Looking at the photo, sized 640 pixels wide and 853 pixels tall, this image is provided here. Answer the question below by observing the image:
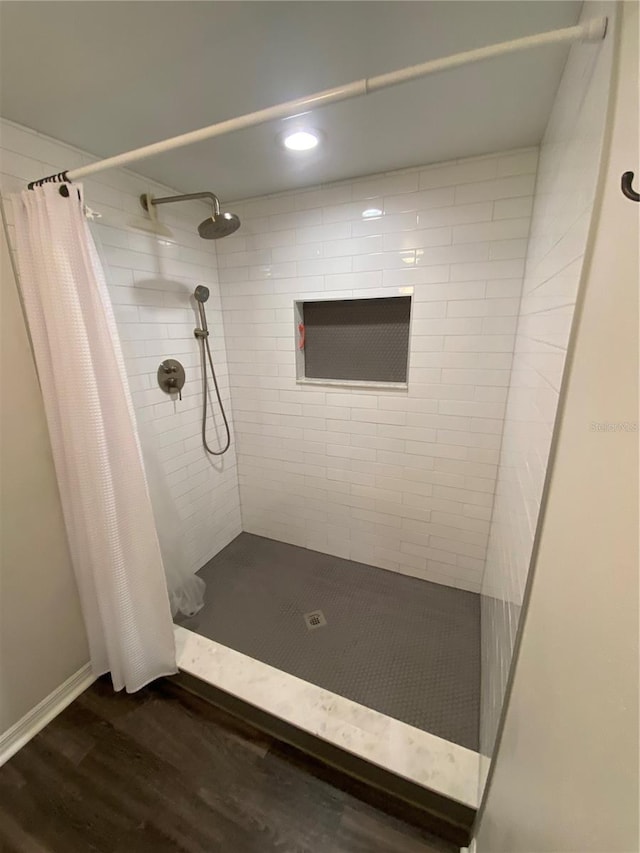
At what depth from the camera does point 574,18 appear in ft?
2.59

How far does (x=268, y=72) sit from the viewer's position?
3.06ft

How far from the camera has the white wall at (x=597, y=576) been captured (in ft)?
1.24

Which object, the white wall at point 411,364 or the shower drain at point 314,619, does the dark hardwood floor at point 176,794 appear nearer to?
the shower drain at point 314,619

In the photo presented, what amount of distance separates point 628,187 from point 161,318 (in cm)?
183

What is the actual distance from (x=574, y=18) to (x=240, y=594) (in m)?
2.56

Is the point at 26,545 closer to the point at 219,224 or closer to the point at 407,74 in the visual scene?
the point at 219,224

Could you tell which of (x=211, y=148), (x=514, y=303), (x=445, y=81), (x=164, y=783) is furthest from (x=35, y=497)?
(x=514, y=303)

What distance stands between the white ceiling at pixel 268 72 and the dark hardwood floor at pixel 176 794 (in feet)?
Result: 7.40

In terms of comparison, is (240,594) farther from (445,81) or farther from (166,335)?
(445,81)

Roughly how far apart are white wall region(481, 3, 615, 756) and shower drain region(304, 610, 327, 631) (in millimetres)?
805

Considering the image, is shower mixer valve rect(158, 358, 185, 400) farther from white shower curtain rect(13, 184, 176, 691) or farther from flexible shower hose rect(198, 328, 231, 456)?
white shower curtain rect(13, 184, 176, 691)

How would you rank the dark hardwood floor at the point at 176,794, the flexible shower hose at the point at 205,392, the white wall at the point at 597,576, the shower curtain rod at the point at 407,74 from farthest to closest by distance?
the flexible shower hose at the point at 205,392 < the dark hardwood floor at the point at 176,794 < the shower curtain rod at the point at 407,74 < the white wall at the point at 597,576

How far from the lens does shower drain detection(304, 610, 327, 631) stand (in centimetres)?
174

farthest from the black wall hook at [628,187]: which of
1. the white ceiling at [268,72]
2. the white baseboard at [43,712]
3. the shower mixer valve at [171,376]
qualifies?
the white baseboard at [43,712]
